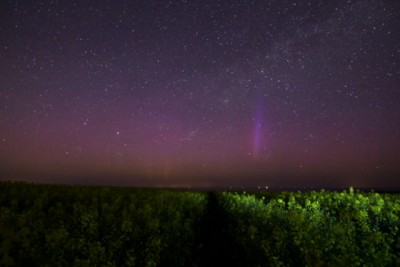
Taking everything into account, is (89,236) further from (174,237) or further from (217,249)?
(217,249)

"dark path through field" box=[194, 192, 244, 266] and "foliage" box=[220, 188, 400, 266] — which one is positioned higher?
Result: "foliage" box=[220, 188, 400, 266]

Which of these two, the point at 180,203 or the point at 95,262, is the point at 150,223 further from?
the point at 180,203

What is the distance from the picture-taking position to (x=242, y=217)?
11.3 m

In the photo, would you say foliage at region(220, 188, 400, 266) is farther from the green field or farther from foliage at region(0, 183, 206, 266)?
foliage at region(0, 183, 206, 266)

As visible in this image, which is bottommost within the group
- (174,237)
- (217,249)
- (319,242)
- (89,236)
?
(217,249)

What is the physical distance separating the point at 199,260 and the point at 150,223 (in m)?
4.27

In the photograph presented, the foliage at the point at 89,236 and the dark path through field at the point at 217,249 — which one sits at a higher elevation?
the foliage at the point at 89,236

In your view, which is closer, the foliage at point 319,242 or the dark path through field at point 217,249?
the foliage at point 319,242

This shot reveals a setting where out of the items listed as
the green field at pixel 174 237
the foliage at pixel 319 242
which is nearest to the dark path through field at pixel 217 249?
the green field at pixel 174 237

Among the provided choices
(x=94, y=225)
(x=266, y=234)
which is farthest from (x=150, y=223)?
(x=266, y=234)

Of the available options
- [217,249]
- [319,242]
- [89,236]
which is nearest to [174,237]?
[89,236]

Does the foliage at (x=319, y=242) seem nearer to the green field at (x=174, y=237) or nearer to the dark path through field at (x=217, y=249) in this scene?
the green field at (x=174, y=237)

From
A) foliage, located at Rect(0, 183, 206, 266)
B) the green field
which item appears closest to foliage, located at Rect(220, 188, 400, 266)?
the green field

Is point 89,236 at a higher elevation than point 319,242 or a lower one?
lower
